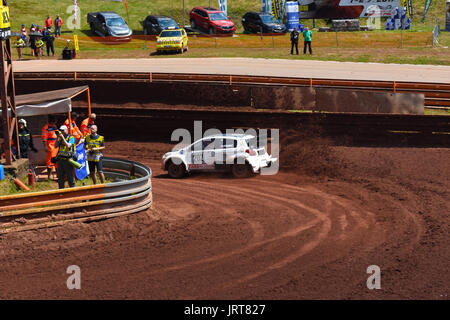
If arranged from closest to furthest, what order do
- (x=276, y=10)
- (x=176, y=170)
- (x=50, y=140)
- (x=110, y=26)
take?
1. (x=50, y=140)
2. (x=176, y=170)
3. (x=110, y=26)
4. (x=276, y=10)

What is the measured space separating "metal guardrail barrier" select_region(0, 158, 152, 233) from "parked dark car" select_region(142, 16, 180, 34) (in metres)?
31.6

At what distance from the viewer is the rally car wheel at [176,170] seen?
1989 cm

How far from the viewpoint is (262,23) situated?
149 ft

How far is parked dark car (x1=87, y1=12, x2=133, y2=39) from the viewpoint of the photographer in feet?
143

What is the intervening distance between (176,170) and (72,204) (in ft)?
24.2

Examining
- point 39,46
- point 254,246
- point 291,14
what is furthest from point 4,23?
point 291,14

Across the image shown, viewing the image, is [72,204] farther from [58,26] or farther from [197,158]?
[58,26]

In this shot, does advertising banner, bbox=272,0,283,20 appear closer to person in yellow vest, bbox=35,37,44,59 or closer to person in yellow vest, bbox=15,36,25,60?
person in yellow vest, bbox=35,37,44,59

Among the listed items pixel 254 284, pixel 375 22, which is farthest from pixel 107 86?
A: pixel 375 22

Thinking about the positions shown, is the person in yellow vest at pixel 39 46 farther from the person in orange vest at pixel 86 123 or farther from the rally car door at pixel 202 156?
the rally car door at pixel 202 156

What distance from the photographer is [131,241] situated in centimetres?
1237

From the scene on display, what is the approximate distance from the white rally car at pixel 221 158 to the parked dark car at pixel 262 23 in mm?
26504

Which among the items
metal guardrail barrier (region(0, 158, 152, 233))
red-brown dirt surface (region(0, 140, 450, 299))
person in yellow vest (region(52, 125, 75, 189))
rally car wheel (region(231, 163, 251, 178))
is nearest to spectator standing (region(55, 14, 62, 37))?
rally car wheel (region(231, 163, 251, 178))

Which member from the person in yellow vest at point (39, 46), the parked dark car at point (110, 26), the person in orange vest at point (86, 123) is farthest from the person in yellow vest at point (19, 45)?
the person in orange vest at point (86, 123)
